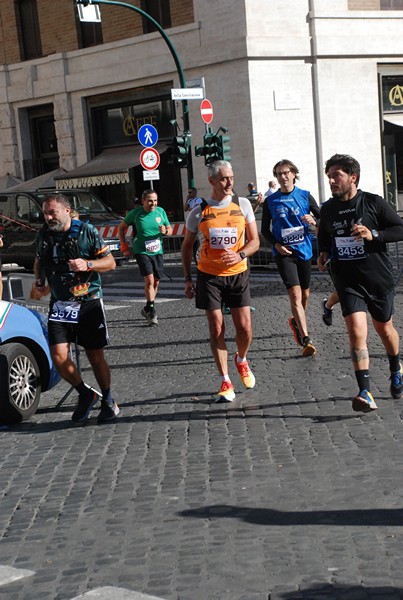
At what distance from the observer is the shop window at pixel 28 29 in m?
33.9

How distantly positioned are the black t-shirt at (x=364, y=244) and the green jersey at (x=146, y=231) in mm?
6363

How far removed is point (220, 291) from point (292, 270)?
1.90 meters

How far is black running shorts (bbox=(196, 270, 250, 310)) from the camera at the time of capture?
8.04 metres

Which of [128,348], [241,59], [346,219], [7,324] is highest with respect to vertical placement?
[241,59]

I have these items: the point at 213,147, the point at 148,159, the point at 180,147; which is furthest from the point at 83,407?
the point at 180,147

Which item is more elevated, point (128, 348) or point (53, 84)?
point (53, 84)

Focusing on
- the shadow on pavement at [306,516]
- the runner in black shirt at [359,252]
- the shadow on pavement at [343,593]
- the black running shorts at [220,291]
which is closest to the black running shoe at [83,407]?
the black running shorts at [220,291]

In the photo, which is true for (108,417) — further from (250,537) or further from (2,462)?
(250,537)

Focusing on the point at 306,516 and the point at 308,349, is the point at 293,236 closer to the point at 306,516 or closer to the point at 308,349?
the point at 308,349

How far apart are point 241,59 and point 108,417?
70.9 ft

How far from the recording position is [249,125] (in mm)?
28156

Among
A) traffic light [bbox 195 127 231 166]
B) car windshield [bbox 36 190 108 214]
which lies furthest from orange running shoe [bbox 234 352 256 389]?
car windshield [bbox 36 190 108 214]

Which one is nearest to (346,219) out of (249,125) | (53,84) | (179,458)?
(179,458)

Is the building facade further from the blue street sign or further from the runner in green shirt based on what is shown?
the runner in green shirt
